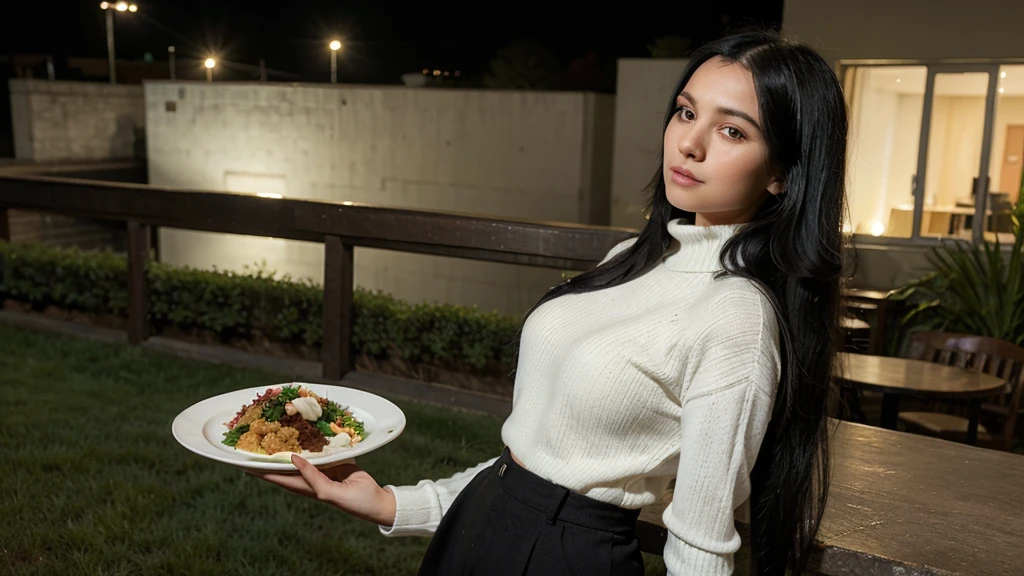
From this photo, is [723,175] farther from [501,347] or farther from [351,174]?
[351,174]

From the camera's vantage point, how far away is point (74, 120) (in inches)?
602

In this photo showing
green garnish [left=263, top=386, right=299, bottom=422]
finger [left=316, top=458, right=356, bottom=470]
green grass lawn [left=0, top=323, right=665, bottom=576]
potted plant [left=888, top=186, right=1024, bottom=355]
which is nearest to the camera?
finger [left=316, top=458, right=356, bottom=470]

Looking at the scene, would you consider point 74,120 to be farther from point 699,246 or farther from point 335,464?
point 699,246

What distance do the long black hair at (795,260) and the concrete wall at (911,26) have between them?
20.0 ft

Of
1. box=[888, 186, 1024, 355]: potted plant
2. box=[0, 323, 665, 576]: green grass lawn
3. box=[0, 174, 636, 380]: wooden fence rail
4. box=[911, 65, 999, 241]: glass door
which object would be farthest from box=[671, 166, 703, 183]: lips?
box=[911, 65, 999, 241]: glass door

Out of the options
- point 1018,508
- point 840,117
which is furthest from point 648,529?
point 840,117

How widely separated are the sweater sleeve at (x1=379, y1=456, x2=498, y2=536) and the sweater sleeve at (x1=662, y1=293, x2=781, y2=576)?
47 cm

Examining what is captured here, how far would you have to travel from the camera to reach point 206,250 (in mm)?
12109

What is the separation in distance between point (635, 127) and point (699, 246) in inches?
292

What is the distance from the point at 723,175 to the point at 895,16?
6.82 m

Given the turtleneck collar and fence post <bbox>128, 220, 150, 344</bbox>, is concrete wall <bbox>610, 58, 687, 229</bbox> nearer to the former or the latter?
fence post <bbox>128, 220, 150, 344</bbox>

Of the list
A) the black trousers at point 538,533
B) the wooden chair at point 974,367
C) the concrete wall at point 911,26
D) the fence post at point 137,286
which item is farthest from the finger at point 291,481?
the concrete wall at point 911,26

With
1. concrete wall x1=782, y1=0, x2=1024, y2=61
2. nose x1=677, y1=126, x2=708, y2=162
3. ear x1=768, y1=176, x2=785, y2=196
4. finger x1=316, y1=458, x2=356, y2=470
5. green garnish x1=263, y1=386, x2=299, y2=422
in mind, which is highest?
concrete wall x1=782, y1=0, x2=1024, y2=61

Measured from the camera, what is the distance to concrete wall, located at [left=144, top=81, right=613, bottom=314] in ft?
30.6
